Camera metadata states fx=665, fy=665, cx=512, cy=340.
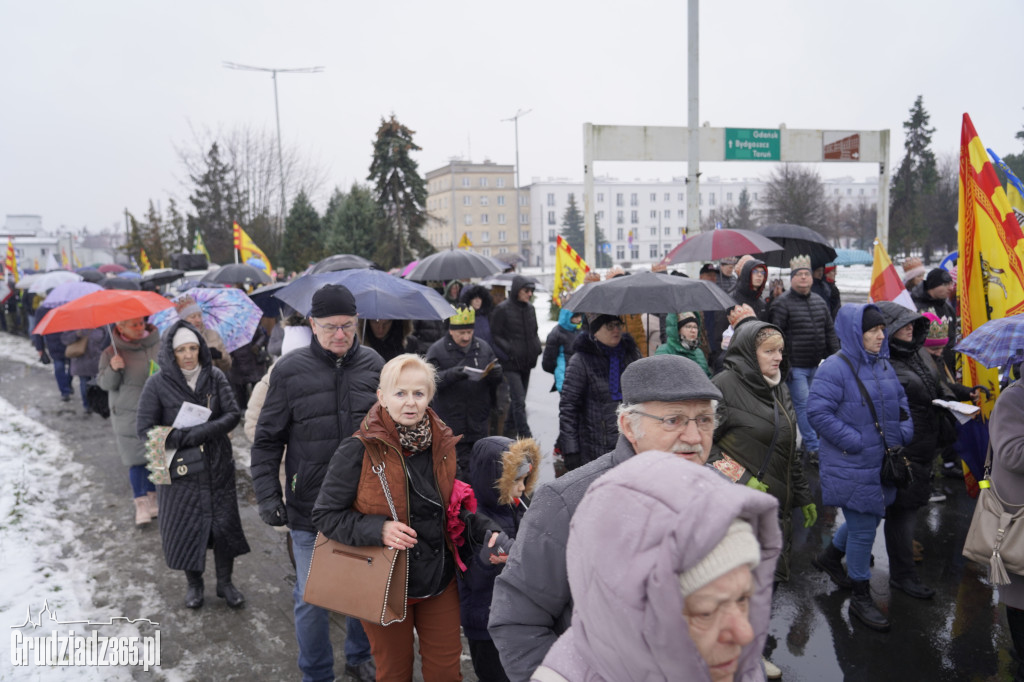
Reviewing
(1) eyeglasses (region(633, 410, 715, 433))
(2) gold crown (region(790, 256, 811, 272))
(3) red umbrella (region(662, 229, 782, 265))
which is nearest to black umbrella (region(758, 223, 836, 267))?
(2) gold crown (region(790, 256, 811, 272))

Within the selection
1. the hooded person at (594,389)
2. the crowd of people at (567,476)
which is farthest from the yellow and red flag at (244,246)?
the hooded person at (594,389)

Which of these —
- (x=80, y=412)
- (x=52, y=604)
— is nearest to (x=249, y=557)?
(x=52, y=604)

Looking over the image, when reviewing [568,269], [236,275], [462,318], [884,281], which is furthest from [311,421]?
[568,269]

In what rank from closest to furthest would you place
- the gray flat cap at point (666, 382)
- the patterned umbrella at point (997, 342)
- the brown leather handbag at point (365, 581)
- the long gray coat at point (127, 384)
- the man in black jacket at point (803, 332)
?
the gray flat cap at point (666, 382)
the brown leather handbag at point (365, 581)
the patterned umbrella at point (997, 342)
the long gray coat at point (127, 384)
the man in black jacket at point (803, 332)

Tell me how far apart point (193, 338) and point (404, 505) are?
275cm

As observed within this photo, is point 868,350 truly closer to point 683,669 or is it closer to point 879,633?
point 879,633

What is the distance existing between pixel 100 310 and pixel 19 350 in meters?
18.6

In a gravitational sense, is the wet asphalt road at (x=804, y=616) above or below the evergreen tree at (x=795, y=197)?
below

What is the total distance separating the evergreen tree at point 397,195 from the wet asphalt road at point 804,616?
2299 centimetres

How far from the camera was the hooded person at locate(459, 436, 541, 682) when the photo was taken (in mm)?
3146

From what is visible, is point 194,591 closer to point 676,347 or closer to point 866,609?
point 676,347

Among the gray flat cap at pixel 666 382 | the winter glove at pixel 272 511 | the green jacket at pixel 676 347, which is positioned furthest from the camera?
the green jacket at pixel 676 347

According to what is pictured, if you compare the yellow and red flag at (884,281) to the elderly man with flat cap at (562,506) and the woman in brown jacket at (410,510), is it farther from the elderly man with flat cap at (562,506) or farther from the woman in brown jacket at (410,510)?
the elderly man with flat cap at (562,506)

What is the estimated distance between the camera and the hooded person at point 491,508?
315 cm
